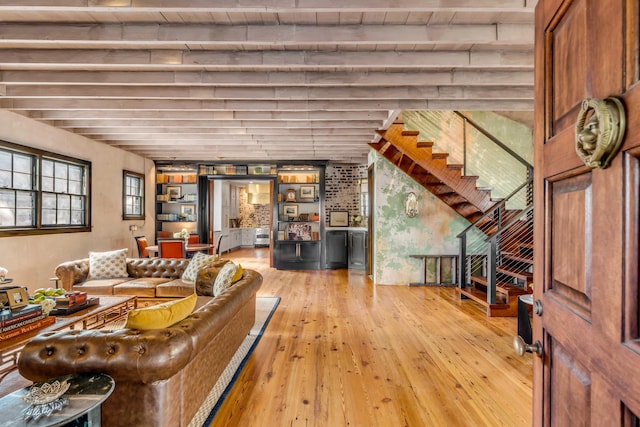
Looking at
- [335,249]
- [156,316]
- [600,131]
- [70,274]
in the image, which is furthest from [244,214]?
[600,131]

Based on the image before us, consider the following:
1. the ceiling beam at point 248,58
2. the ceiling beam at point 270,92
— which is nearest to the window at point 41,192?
the ceiling beam at point 270,92

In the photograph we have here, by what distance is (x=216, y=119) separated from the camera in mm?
4809

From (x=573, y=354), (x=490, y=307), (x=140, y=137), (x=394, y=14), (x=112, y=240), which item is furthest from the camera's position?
(x=112, y=240)

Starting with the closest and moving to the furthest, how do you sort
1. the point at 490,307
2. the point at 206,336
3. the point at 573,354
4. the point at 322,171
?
the point at 573,354
the point at 206,336
the point at 490,307
the point at 322,171

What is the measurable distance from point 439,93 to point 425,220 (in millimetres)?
2933

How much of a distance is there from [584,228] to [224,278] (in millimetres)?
3171

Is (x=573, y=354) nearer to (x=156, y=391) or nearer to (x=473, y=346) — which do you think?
(x=156, y=391)

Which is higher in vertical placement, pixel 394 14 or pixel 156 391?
pixel 394 14

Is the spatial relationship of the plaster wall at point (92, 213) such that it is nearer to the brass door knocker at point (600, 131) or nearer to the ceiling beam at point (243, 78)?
the ceiling beam at point (243, 78)

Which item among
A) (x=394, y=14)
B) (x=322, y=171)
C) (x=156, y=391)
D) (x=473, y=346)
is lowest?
(x=473, y=346)

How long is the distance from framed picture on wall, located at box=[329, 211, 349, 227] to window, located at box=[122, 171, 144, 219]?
15.4ft

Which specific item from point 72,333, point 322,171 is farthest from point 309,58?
point 322,171

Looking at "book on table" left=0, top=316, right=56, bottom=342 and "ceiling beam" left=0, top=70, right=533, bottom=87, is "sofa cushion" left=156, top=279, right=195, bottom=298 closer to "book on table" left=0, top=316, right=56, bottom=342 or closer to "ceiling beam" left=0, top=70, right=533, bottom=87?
"book on table" left=0, top=316, right=56, bottom=342

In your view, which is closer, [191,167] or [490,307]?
[490,307]
